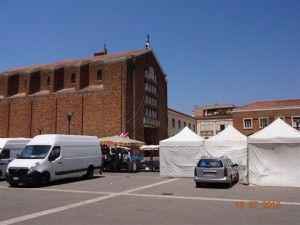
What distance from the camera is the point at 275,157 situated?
2092 centimetres

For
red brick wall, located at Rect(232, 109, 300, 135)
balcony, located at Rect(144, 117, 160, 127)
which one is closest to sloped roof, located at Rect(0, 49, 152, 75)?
balcony, located at Rect(144, 117, 160, 127)

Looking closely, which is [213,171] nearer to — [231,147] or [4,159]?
[231,147]

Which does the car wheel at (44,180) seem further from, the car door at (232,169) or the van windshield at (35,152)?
the car door at (232,169)

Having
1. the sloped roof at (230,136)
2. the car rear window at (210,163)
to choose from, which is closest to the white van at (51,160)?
the car rear window at (210,163)

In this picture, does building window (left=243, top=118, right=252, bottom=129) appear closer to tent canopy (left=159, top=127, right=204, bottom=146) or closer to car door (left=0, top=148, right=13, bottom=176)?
tent canopy (left=159, top=127, right=204, bottom=146)

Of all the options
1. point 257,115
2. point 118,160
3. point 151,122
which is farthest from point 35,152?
point 257,115

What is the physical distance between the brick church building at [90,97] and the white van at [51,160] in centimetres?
1844

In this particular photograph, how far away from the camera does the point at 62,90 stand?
49531mm

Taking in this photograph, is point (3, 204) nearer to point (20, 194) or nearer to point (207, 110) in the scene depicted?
point (20, 194)

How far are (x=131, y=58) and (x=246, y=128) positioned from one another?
2544 cm

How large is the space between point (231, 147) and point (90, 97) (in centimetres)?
2548

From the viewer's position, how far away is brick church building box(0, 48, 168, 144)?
147 ft

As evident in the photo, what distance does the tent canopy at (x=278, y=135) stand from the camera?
2058cm

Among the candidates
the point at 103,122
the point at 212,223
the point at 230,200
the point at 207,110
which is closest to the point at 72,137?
the point at 230,200
